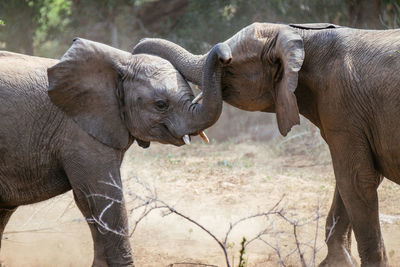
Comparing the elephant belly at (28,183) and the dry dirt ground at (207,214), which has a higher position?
the elephant belly at (28,183)

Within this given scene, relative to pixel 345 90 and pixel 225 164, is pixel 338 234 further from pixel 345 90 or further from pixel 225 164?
pixel 225 164

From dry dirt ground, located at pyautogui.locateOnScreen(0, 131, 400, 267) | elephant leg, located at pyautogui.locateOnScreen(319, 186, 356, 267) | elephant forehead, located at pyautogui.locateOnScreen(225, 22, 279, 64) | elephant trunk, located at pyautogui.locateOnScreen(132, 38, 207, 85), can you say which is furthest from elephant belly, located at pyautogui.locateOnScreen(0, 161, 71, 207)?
elephant leg, located at pyautogui.locateOnScreen(319, 186, 356, 267)

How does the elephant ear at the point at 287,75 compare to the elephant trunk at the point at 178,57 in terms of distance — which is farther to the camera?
the elephant trunk at the point at 178,57

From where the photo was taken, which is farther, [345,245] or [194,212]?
[194,212]

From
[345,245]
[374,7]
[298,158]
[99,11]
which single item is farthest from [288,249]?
[99,11]

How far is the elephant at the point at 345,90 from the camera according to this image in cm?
526

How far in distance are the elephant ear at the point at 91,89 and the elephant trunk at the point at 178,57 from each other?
36cm

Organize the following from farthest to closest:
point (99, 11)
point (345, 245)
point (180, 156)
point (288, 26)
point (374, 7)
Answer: point (99, 11) → point (374, 7) → point (180, 156) → point (345, 245) → point (288, 26)

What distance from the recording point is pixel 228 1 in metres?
13.8

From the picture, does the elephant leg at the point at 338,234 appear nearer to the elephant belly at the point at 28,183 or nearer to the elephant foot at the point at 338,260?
the elephant foot at the point at 338,260

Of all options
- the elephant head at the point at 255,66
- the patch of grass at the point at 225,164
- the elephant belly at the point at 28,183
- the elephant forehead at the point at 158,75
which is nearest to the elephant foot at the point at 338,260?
the elephant head at the point at 255,66

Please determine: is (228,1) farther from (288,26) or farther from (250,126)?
(288,26)

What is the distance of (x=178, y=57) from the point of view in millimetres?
5738

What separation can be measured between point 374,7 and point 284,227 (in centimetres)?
683
